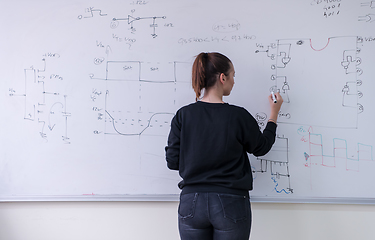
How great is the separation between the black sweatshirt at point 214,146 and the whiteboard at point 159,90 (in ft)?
1.31

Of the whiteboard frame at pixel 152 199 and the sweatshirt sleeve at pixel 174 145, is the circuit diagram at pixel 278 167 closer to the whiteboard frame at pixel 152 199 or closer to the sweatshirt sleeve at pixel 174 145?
the whiteboard frame at pixel 152 199

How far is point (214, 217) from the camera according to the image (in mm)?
1045

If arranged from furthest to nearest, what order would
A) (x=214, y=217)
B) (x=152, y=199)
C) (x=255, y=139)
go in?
(x=152, y=199) → (x=255, y=139) → (x=214, y=217)

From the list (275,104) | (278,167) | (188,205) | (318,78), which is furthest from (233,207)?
(318,78)

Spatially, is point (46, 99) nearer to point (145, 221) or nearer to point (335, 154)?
point (145, 221)

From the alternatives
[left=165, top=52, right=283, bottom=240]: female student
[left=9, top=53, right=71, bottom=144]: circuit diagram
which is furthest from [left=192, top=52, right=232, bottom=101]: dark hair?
[left=9, top=53, right=71, bottom=144]: circuit diagram

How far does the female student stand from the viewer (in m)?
1.06

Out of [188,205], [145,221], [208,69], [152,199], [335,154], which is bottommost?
[145,221]

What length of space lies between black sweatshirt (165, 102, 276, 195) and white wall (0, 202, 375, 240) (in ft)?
1.70

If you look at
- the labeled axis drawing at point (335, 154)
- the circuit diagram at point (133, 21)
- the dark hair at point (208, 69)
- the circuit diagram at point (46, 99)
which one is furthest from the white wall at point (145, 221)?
the circuit diagram at point (133, 21)

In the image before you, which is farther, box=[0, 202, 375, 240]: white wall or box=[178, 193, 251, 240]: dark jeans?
box=[0, 202, 375, 240]: white wall

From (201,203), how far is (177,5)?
1.17m

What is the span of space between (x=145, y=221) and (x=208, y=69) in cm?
102

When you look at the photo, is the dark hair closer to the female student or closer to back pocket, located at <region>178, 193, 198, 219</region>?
the female student
